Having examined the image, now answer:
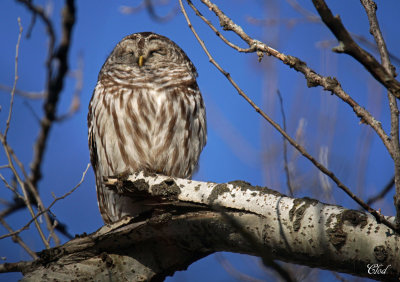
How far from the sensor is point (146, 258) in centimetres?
301

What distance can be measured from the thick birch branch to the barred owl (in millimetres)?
635

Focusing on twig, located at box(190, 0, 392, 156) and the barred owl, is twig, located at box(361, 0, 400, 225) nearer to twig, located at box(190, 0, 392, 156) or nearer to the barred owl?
twig, located at box(190, 0, 392, 156)

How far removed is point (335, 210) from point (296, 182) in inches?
45.4

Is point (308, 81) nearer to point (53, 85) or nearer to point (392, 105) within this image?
point (392, 105)

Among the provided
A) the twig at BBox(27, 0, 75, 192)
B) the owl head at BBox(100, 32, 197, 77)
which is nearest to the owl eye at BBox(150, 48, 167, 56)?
the owl head at BBox(100, 32, 197, 77)

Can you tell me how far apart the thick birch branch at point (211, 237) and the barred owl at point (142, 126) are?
635 mm

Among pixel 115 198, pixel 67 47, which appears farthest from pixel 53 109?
pixel 115 198

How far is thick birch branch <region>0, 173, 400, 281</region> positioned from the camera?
6.81 feet

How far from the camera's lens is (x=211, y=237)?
2.65 metres

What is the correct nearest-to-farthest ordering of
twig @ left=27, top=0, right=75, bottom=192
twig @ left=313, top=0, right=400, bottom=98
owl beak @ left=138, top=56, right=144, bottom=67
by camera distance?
1. twig @ left=313, top=0, right=400, bottom=98
2. twig @ left=27, top=0, right=75, bottom=192
3. owl beak @ left=138, top=56, right=144, bottom=67

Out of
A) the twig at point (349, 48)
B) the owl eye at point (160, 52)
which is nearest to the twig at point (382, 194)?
the twig at point (349, 48)

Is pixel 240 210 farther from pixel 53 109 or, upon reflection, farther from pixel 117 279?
pixel 53 109

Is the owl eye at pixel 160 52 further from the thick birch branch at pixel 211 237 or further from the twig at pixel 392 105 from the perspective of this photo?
the twig at pixel 392 105

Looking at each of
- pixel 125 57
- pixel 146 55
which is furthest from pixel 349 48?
pixel 125 57
